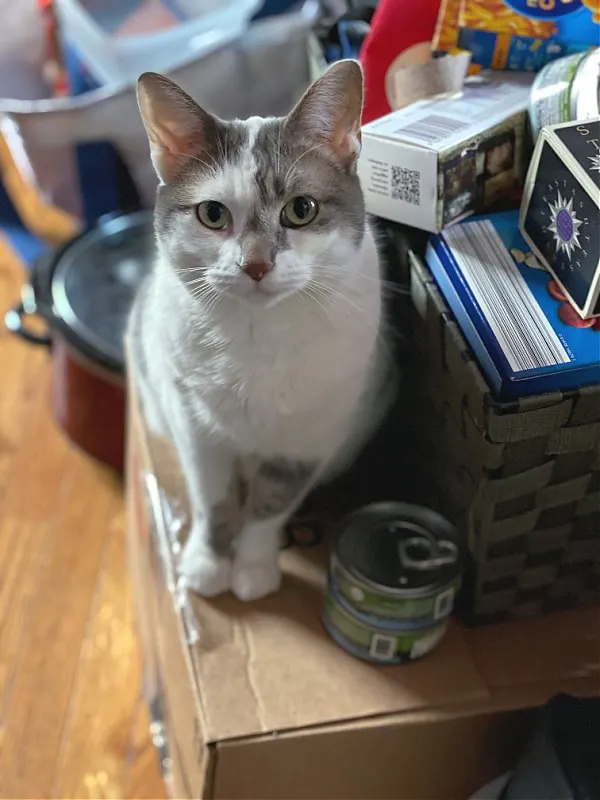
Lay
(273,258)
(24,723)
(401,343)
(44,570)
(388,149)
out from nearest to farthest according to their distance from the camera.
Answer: (273,258) → (388,149) → (401,343) → (24,723) → (44,570)

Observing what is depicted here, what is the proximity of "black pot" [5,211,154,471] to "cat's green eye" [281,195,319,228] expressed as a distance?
2.15 feet

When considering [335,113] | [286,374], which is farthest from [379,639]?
[335,113]

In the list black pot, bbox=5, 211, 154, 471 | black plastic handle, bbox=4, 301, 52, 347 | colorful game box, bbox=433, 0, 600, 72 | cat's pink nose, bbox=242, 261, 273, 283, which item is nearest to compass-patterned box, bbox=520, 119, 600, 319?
colorful game box, bbox=433, 0, 600, 72

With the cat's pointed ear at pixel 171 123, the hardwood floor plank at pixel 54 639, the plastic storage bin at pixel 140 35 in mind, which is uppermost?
the cat's pointed ear at pixel 171 123

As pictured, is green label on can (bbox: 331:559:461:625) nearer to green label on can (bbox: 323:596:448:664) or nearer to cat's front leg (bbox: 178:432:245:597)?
green label on can (bbox: 323:596:448:664)

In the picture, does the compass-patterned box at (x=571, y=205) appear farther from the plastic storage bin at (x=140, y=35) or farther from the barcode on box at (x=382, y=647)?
the plastic storage bin at (x=140, y=35)

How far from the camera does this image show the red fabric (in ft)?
2.83

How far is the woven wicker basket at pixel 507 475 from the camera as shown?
703 millimetres

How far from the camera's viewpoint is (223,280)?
70 centimetres

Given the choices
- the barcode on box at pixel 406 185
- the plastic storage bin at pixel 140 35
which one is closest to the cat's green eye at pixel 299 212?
the barcode on box at pixel 406 185

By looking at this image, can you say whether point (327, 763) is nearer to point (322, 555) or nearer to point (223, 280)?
point (322, 555)

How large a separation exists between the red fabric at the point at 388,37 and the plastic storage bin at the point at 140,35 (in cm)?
58

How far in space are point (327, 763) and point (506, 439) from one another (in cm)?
37

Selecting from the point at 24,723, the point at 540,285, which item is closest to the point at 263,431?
the point at 540,285
